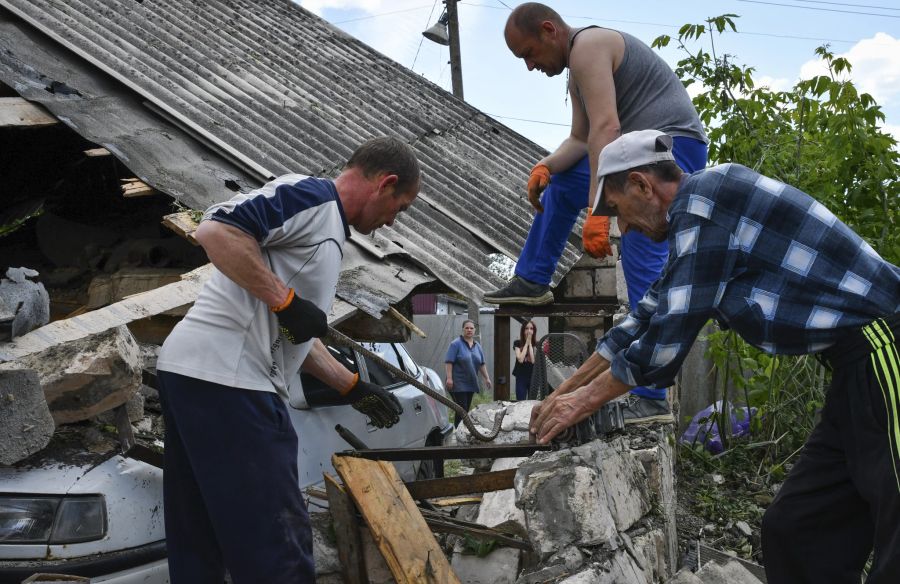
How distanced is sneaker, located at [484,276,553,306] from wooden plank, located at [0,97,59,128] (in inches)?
117

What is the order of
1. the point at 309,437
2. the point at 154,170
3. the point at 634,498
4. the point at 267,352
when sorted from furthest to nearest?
1. the point at 154,170
2. the point at 309,437
3. the point at 634,498
4. the point at 267,352

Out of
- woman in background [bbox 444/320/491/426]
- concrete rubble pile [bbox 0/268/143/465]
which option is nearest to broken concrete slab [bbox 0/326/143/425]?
concrete rubble pile [bbox 0/268/143/465]

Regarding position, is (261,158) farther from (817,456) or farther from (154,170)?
(817,456)

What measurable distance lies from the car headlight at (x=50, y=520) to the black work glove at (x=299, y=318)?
3.37 ft

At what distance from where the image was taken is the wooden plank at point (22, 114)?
479 centimetres

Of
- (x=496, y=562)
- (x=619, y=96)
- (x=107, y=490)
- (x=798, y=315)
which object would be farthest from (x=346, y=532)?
(x=619, y=96)

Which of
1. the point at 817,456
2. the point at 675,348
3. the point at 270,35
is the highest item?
the point at 270,35

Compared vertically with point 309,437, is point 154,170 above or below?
above

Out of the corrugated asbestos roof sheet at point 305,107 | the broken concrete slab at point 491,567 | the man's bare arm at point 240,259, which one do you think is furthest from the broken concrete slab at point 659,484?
the corrugated asbestos roof sheet at point 305,107

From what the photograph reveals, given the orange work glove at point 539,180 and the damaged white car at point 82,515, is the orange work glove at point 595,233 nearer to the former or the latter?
the orange work glove at point 539,180

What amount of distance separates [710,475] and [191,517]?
11.8ft

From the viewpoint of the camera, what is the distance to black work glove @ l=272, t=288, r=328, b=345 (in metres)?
2.67

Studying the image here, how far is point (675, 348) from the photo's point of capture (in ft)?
7.76

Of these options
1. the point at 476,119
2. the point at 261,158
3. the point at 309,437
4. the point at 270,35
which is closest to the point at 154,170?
the point at 261,158
